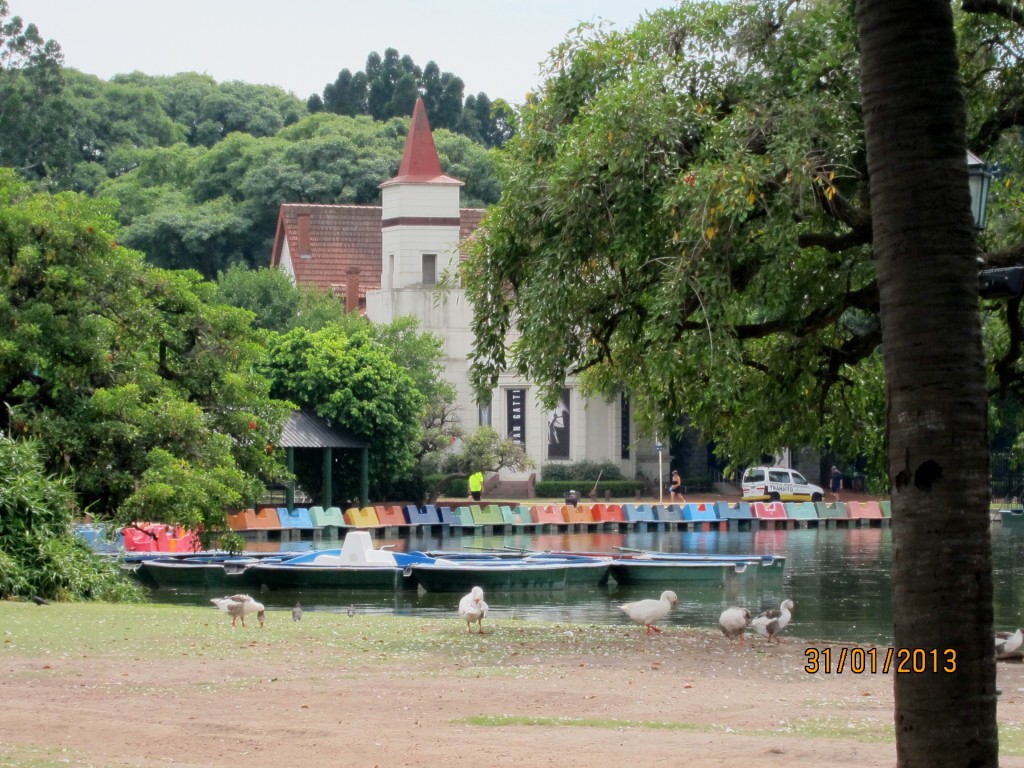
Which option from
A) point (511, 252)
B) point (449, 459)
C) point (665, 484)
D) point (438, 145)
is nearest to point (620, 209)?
point (511, 252)

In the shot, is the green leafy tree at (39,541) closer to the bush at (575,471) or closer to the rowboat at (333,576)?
the rowboat at (333,576)

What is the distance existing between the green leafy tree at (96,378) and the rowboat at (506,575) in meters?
4.49

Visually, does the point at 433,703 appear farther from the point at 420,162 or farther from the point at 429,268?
the point at 420,162

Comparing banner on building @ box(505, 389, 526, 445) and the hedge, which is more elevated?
banner on building @ box(505, 389, 526, 445)

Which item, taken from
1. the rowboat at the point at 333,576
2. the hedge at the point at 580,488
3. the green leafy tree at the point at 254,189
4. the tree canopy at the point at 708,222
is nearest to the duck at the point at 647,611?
the tree canopy at the point at 708,222

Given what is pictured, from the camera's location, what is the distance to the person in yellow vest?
55375 millimetres

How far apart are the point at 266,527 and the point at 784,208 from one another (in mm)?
32293

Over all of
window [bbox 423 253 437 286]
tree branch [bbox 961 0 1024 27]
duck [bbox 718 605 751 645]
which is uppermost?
window [bbox 423 253 437 286]

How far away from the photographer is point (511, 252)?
1731 cm

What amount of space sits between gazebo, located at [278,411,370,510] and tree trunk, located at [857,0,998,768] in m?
41.9

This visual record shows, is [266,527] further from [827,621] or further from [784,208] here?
[784,208]
